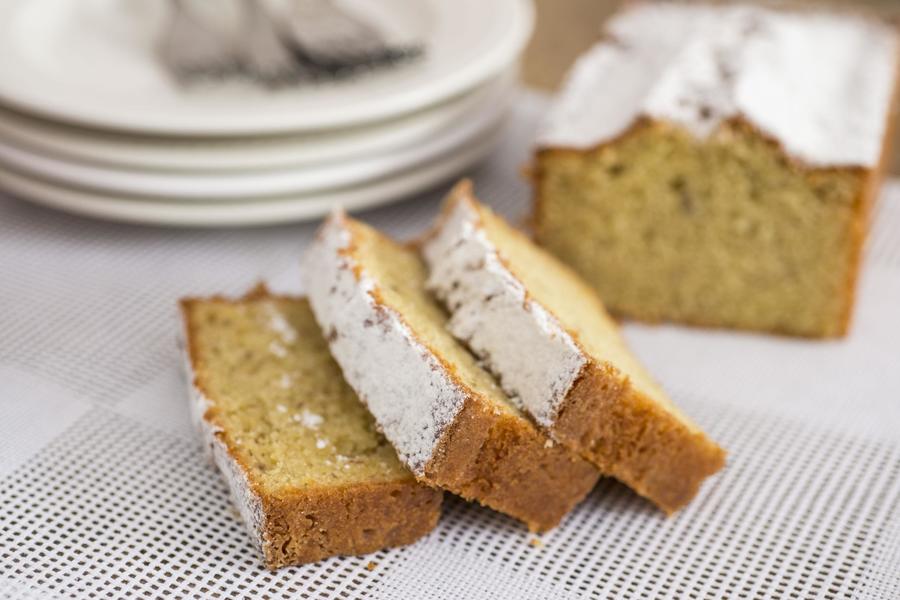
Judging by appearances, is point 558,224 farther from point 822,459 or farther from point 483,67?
point 822,459

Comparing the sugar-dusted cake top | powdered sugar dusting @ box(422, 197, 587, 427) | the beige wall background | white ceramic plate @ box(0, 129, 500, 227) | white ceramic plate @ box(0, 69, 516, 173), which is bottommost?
the beige wall background

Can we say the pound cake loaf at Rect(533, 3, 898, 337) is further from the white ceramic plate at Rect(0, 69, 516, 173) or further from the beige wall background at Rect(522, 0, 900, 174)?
the beige wall background at Rect(522, 0, 900, 174)

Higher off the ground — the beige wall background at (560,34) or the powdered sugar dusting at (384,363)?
the powdered sugar dusting at (384,363)

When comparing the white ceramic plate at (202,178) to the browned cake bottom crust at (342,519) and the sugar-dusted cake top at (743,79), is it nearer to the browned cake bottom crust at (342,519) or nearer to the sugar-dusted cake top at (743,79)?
the sugar-dusted cake top at (743,79)

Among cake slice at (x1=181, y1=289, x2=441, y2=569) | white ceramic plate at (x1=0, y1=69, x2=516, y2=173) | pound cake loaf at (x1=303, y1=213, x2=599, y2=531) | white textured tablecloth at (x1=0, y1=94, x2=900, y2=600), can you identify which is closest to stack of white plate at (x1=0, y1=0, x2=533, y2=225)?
white ceramic plate at (x1=0, y1=69, x2=516, y2=173)

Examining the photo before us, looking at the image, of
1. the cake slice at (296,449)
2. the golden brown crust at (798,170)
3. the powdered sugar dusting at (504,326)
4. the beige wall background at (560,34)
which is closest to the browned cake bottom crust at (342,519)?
the cake slice at (296,449)

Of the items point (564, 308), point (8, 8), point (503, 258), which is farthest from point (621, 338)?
point (8, 8)
